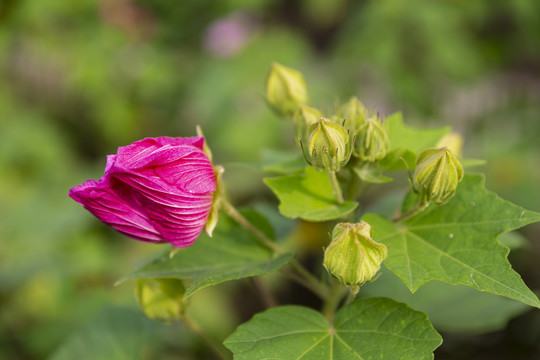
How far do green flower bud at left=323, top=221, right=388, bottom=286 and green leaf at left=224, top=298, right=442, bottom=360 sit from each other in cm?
10

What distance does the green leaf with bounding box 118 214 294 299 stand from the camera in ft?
3.93

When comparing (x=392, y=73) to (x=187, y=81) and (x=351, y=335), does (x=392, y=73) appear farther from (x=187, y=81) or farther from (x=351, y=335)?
(x=351, y=335)

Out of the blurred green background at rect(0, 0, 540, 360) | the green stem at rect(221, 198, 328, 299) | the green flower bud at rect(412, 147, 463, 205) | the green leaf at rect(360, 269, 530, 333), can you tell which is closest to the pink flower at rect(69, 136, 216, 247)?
the green stem at rect(221, 198, 328, 299)

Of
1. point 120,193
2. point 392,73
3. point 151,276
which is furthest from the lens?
point 392,73

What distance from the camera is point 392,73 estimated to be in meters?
4.13

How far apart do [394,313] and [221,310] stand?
235cm

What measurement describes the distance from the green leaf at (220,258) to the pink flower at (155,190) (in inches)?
4.6

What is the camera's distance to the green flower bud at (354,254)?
999 millimetres

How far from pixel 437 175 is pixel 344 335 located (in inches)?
14.6

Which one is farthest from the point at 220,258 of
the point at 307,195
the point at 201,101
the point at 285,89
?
the point at 201,101

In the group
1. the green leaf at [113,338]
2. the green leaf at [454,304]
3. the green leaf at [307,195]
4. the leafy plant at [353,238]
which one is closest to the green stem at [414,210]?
the leafy plant at [353,238]

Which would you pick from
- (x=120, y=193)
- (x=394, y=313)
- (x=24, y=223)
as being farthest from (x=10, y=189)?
(x=394, y=313)

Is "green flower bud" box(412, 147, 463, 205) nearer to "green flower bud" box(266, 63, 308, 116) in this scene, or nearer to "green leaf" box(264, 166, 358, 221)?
"green leaf" box(264, 166, 358, 221)

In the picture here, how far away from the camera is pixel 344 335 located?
43.5 inches
